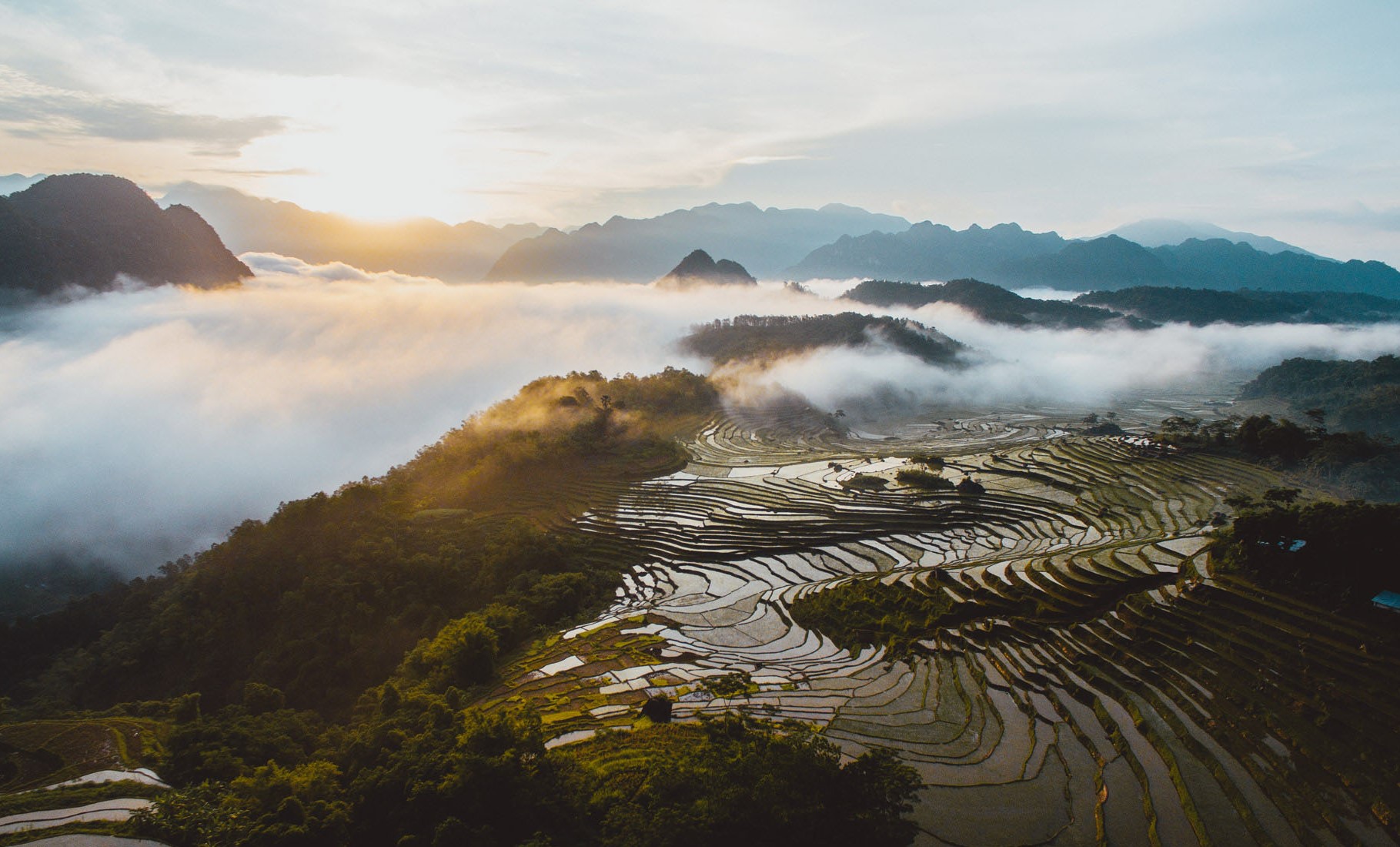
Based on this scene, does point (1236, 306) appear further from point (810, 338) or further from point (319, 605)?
point (319, 605)

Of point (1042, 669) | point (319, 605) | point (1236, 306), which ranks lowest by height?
point (319, 605)

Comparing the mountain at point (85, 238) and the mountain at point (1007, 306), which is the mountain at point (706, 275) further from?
the mountain at point (85, 238)

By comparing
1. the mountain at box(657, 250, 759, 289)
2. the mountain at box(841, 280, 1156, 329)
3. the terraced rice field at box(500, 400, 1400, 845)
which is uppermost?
the mountain at box(657, 250, 759, 289)

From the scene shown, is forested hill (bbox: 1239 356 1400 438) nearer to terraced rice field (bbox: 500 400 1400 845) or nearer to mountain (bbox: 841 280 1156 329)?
→ terraced rice field (bbox: 500 400 1400 845)

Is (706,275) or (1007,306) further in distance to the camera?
(706,275)

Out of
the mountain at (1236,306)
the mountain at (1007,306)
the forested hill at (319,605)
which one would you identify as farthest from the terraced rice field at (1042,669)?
the mountain at (1236,306)

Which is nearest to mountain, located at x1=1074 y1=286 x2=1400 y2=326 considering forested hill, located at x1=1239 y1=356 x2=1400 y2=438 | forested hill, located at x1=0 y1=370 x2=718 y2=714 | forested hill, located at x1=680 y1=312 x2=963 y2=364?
forested hill, located at x1=1239 y1=356 x2=1400 y2=438

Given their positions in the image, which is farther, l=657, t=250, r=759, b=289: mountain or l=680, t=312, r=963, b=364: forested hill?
l=657, t=250, r=759, b=289: mountain

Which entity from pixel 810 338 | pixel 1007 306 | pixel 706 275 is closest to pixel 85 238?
pixel 810 338
